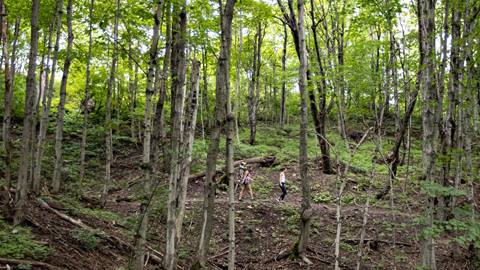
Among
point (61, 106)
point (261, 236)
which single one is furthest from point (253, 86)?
point (61, 106)

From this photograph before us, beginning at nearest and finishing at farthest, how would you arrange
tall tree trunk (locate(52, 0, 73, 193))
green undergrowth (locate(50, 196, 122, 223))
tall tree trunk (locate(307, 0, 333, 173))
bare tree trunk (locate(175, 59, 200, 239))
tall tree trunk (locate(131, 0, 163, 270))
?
tall tree trunk (locate(131, 0, 163, 270)) < bare tree trunk (locate(175, 59, 200, 239)) < green undergrowth (locate(50, 196, 122, 223)) < tall tree trunk (locate(52, 0, 73, 193)) < tall tree trunk (locate(307, 0, 333, 173))

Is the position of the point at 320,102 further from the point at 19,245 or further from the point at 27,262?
the point at 27,262

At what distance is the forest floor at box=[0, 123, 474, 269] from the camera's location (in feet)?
19.2

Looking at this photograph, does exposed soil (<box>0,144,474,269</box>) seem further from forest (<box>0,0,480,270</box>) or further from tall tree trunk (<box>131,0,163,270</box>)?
tall tree trunk (<box>131,0,163,270</box>)

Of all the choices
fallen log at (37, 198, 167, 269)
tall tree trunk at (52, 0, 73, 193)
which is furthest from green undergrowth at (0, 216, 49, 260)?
tall tree trunk at (52, 0, 73, 193)

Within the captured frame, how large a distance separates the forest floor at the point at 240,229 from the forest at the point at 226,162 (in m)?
0.05

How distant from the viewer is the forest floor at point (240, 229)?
5.85 m

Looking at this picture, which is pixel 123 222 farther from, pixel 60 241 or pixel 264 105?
pixel 264 105

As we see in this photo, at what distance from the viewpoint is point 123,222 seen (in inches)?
327

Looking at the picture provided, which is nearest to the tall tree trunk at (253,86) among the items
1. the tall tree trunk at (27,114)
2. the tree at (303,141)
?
the tree at (303,141)

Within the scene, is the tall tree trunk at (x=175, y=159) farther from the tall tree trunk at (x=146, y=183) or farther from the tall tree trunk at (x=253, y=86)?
the tall tree trunk at (x=253, y=86)

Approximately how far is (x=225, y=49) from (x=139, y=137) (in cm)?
1509

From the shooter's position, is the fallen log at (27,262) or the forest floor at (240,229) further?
the forest floor at (240,229)

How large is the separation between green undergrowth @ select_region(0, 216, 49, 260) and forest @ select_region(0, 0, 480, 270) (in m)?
0.03
